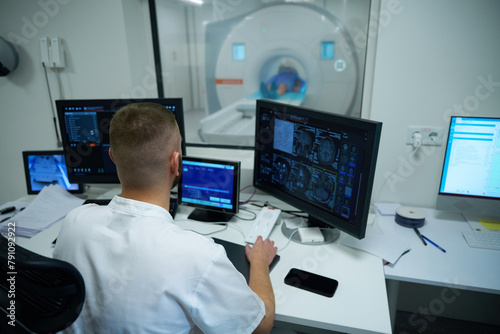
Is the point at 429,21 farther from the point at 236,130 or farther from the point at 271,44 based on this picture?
the point at 236,130

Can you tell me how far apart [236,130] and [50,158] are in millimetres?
1245

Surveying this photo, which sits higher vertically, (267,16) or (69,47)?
(267,16)

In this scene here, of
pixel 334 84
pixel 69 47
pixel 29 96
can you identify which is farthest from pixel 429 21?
pixel 29 96

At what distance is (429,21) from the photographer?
142cm

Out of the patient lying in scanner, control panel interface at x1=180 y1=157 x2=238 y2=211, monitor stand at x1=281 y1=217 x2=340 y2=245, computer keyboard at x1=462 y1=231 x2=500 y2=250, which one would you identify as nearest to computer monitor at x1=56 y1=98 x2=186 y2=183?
control panel interface at x1=180 y1=157 x2=238 y2=211

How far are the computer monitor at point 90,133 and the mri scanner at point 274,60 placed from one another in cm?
74

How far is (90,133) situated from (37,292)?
1.07 meters

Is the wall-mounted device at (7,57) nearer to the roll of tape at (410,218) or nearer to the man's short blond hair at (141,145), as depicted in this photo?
the man's short blond hair at (141,145)

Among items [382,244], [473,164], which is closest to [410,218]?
[382,244]

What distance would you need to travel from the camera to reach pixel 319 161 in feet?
4.17

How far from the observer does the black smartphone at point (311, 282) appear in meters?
1.07

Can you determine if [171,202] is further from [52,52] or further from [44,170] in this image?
[52,52]

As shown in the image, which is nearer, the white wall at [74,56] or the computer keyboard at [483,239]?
the computer keyboard at [483,239]

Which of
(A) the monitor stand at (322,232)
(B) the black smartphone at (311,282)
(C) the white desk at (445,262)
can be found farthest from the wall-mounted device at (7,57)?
(C) the white desk at (445,262)
